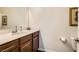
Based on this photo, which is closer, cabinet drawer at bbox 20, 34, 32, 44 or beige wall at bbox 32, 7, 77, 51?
beige wall at bbox 32, 7, 77, 51

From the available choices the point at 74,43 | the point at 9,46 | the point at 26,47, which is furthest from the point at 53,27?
the point at 9,46

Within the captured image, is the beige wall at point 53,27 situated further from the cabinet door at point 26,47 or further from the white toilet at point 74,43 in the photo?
the cabinet door at point 26,47

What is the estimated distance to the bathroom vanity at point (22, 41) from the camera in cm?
128

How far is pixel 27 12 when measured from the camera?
133cm

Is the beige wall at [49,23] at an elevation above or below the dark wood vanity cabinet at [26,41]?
above

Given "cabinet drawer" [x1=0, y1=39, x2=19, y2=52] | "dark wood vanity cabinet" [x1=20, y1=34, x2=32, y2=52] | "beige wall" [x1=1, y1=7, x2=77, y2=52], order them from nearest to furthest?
"cabinet drawer" [x1=0, y1=39, x2=19, y2=52] < "beige wall" [x1=1, y1=7, x2=77, y2=52] < "dark wood vanity cabinet" [x1=20, y1=34, x2=32, y2=52]

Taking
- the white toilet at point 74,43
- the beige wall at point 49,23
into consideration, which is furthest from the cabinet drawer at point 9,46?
the white toilet at point 74,43

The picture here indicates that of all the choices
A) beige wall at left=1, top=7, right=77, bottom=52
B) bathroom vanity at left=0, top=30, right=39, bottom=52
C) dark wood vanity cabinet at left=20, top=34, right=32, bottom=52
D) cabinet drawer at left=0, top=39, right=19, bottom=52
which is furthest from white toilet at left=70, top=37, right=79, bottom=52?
cabinet drawer at left=0, top=39, right=19, bottom=52

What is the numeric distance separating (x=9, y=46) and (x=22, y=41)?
25cm

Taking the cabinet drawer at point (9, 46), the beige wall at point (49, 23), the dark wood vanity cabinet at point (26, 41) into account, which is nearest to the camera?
the cabinet drawer at point (9, 46)

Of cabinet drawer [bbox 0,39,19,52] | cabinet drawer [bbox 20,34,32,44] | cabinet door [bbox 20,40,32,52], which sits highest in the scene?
cabinet drawer [bbox 20,34,32,44]

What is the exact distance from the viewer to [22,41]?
4.91ft

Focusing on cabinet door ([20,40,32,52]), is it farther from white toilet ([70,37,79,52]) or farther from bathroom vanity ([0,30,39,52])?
white toilet ([70,37,79,52])

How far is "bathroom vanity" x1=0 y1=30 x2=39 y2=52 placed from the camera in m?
1.28
